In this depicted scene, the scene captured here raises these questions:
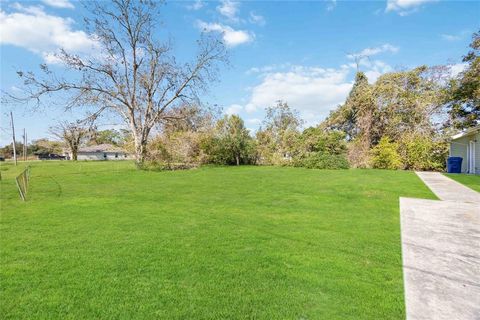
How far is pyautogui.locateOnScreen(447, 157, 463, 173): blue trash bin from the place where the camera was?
15.0 m

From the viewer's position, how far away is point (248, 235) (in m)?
4.49

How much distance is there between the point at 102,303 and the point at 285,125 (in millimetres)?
27888

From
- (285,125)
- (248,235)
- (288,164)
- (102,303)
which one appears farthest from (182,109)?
(102,303)

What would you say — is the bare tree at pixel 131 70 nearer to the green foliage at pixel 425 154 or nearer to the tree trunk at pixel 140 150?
the tree trunk at pixel 140 150

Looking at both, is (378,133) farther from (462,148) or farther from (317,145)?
(462,148)

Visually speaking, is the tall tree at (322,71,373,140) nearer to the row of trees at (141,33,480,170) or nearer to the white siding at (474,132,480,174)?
the row of trees at (141,33,480,170)

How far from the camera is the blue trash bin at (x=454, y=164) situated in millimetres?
14968

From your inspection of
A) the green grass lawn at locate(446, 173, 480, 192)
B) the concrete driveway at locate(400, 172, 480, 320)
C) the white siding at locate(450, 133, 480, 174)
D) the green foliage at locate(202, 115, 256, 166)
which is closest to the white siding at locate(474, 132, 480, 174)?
the white siding at locate(450, 133, 480, 174)

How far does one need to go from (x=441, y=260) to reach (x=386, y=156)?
15.5m

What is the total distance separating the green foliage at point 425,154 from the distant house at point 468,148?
58cm

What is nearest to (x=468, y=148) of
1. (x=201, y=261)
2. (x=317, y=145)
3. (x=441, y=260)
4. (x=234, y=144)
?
(x=317, y=145)

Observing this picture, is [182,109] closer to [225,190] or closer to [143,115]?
[143,115]

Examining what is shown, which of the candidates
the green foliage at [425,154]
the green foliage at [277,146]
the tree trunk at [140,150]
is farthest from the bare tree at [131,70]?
the green foliage at [425,154]

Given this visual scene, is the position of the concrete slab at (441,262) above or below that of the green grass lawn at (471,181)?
below
